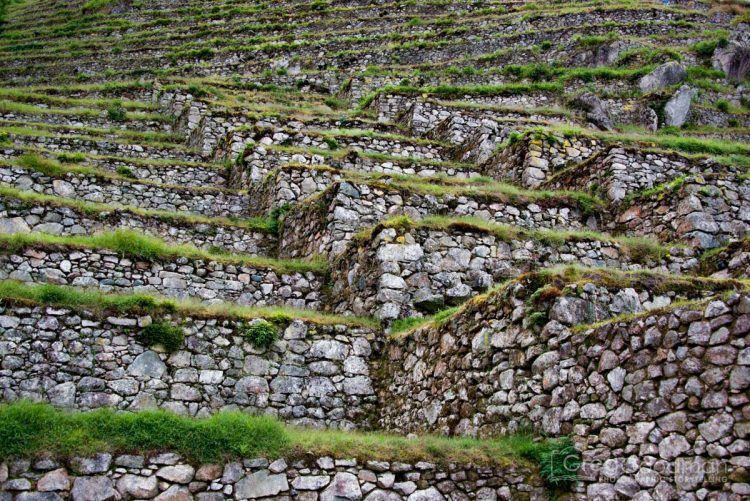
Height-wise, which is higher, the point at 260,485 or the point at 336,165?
the point at 336,165

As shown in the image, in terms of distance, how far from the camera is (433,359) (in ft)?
31.2

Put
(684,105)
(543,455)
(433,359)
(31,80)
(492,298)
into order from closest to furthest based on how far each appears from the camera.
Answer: (543,455) < (492,298) < (433,359) < (684,105) < (31,80)

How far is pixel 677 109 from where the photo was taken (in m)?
26.2

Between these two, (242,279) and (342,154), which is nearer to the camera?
(242,279)

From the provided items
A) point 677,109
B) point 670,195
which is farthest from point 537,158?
point 677,109

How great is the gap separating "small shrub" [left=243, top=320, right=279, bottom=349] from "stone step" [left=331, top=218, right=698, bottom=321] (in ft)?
5.66

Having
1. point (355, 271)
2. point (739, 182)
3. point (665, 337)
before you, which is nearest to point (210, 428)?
point (665, 337)

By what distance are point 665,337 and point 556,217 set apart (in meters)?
8.30

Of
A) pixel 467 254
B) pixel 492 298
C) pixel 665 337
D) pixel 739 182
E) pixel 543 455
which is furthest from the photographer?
pixel 739 182

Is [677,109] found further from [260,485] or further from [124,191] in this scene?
[260,485]

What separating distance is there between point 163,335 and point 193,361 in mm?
542

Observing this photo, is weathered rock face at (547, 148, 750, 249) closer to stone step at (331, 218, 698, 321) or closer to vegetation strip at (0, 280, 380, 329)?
stone step at (331, 218, 698, 321)

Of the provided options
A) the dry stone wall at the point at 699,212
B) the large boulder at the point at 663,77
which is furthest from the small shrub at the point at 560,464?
the large boulder at the point at 663,77

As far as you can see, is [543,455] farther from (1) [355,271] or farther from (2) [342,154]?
(2) [342,154]
